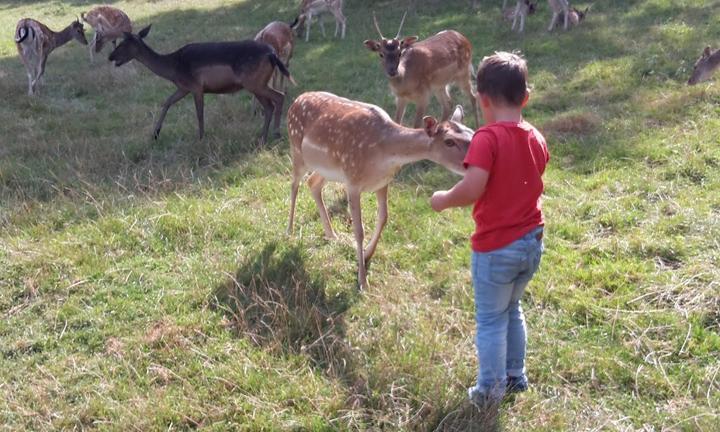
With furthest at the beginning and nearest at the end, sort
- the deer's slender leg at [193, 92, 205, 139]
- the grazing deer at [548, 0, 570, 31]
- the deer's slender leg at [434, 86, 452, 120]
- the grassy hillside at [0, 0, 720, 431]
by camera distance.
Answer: the grazing deer at [548, 0, 570, 31]
the deer's slender leg at [434, 86, 452, 120]
the deer's slender leg at [193, 92, 205, 139]
the grassy hillside at [0, 0, 720, 431]

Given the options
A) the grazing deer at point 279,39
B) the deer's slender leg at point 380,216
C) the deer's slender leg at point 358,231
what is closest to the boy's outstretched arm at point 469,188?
the deer's slender leg at point 358,231

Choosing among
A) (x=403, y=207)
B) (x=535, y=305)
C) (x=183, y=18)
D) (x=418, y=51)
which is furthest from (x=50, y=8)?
(x=535, y=305)

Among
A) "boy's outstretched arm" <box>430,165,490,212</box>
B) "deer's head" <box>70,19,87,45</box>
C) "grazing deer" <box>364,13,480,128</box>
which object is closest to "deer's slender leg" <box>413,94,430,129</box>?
"grazing deer" <box>364,13,480,128</box>

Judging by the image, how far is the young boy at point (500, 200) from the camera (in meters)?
3.25

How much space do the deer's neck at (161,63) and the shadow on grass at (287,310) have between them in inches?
165

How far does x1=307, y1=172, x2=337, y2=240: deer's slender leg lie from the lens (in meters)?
5.73

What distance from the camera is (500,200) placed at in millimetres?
3361

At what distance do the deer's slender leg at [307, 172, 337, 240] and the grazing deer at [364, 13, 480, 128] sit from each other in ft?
7.97

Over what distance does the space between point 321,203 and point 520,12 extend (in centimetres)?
878

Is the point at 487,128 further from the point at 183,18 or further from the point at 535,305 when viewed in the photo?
the point at 183,18

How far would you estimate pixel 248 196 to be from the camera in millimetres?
6695

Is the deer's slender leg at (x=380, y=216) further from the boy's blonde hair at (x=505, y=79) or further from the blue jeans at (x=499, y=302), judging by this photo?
the boy's blonde hair at (x=505, y=79)

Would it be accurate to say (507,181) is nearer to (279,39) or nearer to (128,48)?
(128,48)

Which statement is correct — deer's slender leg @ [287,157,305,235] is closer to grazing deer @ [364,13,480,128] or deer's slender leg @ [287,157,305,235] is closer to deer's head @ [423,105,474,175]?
deer's head @ [423,105,474,175]
